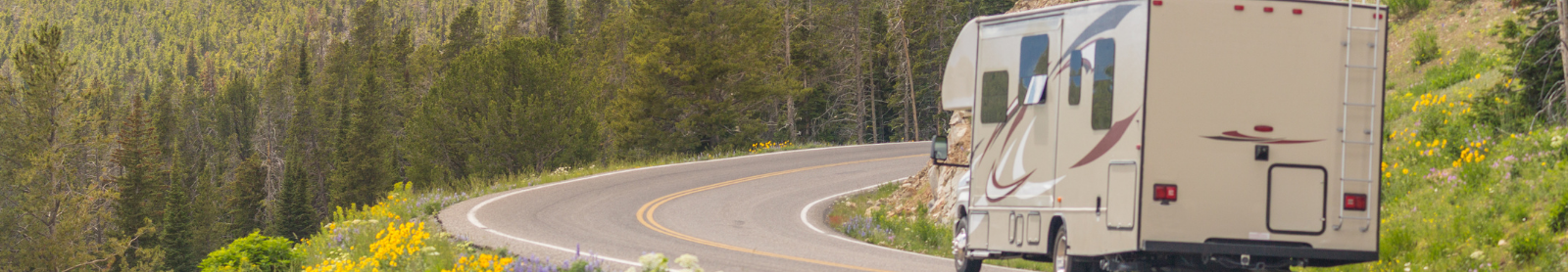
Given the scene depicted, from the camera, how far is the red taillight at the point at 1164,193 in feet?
22.1

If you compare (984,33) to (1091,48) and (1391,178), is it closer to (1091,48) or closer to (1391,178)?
(1091,48)

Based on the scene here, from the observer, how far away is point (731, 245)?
517 inches

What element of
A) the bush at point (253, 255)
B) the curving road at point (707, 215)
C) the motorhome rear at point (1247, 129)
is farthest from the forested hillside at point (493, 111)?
the motorhome rear at point (1247, 129)

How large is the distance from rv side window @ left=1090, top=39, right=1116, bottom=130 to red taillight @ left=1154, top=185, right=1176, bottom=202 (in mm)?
527

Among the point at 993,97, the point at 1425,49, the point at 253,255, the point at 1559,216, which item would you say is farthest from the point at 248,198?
the point at 1559,216

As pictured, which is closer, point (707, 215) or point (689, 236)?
point (689, 236)

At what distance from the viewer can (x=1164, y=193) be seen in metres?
6.74

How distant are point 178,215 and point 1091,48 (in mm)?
74186

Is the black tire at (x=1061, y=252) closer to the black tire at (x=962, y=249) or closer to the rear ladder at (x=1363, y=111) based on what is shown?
the black tire at (x=962, y=249)

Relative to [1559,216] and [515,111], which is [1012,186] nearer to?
[1559,216]

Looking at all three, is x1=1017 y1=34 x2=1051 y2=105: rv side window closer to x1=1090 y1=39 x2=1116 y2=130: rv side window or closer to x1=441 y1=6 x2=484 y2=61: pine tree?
x1=1090 y1=39 x2=1116 y2=130: rv side window

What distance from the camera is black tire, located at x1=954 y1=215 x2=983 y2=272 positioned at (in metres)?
9.52

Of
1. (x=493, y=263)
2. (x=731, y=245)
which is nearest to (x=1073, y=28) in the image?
(x=493, y=263)

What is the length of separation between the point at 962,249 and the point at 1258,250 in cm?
327
